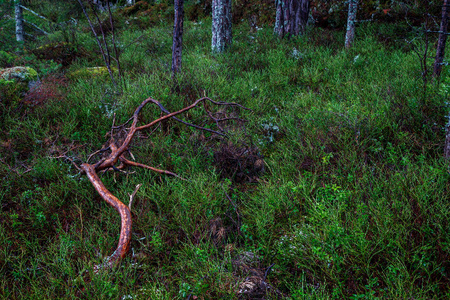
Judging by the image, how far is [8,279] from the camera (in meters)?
1.96

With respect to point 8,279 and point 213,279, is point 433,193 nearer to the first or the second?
point 213,279

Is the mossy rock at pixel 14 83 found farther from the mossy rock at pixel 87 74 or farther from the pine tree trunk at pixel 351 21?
the pine tree trunk at pixel 351 21

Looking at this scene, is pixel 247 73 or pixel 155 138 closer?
pixel 155 138

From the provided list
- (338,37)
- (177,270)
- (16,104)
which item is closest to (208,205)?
(177,270)

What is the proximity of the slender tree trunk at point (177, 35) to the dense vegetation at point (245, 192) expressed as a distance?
21 cm

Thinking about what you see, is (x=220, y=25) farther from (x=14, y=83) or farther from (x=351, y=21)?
(x=14, y=83)

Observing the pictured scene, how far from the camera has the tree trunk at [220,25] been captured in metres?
6.94

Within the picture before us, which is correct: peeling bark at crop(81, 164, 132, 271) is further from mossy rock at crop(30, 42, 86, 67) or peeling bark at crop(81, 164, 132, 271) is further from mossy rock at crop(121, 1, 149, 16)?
mossy rock at crop(121, 1, 149, 16)

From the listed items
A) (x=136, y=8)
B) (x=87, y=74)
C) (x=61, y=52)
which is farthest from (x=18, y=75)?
(x=136, y=8)

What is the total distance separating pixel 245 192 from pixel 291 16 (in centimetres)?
665

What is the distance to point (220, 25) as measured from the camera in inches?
274

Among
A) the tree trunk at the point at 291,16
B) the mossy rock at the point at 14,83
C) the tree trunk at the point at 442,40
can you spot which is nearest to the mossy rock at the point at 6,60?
the mossy rock at the point at 14,83

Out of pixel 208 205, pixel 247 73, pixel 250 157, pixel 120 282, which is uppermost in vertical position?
pixel 247 73

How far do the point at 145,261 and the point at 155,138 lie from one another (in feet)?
5.83
